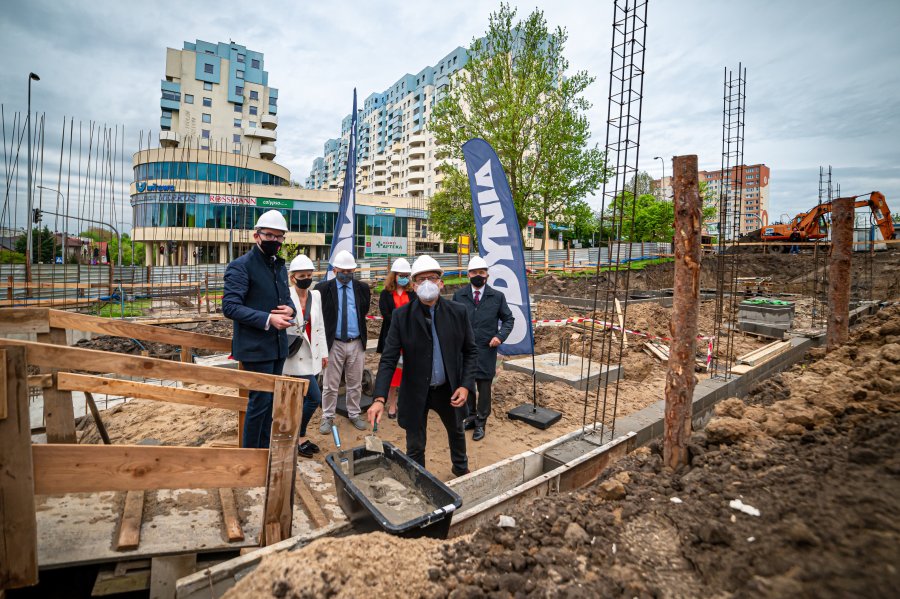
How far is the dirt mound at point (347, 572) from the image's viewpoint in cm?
178

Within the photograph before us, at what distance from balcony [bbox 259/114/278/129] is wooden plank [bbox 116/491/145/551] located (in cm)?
5303

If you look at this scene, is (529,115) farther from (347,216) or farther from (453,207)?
(347,216)

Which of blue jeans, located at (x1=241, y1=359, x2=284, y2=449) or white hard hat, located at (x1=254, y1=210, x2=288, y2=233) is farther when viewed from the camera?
white hard hat, located at (x1=254, y1=210, x2=288, y2=233)

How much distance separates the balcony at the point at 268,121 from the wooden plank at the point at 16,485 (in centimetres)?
5363

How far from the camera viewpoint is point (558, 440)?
4.42 meters

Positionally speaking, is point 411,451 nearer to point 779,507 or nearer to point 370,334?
point 779,507

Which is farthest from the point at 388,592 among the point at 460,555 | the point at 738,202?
the point at 738,202

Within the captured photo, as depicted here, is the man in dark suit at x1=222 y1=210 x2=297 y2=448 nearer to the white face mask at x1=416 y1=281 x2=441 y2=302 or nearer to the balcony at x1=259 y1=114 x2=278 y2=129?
the white face mask at x1=416 y1=281 x2=441 y2=302

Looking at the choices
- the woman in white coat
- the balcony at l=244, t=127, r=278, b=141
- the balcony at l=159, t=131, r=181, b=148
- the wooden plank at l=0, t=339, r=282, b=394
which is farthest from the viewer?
the balcony at l=244, t=127, r=278, b=141

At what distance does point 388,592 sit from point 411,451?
158 cm

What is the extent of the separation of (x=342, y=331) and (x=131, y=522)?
2465 mm

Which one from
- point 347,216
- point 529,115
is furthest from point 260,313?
point 529,115

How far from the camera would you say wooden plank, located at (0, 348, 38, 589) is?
1812 millimetres

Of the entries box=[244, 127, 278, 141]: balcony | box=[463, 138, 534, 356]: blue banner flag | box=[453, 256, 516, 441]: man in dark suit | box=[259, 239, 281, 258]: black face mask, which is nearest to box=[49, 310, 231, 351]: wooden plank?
box=[259, 239, 281, 258]: black face mask
